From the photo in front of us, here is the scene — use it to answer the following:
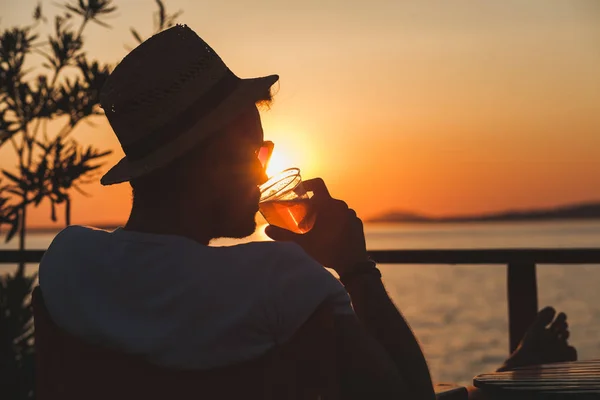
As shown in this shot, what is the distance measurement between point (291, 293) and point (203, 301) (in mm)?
144

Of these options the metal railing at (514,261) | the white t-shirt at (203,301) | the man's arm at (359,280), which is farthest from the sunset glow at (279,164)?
the metal railing at (514,261)

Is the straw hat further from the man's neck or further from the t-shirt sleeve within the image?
the t-shirt sleeve

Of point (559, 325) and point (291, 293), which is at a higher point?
point (291, 293)

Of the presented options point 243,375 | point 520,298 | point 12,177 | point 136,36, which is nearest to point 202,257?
point 243,375

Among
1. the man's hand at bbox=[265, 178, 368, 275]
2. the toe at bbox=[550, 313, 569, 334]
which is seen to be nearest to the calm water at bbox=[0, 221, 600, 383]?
the man's hand at bbox=[265, 178, 368, 275]

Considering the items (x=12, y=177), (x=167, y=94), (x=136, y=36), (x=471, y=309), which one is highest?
(x=136, y=36)

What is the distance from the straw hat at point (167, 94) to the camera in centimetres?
158

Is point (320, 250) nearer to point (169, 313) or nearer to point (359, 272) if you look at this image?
point (359, 272)

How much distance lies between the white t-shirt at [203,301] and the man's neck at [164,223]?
0.06 metres

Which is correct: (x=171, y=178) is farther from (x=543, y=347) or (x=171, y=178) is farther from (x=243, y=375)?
(x=543, y=347)

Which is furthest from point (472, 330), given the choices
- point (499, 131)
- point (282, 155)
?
point (282, 155)

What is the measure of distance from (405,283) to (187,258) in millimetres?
29690

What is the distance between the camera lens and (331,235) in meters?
1.75

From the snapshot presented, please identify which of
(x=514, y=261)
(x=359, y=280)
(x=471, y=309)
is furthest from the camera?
(x=471, y=309)
